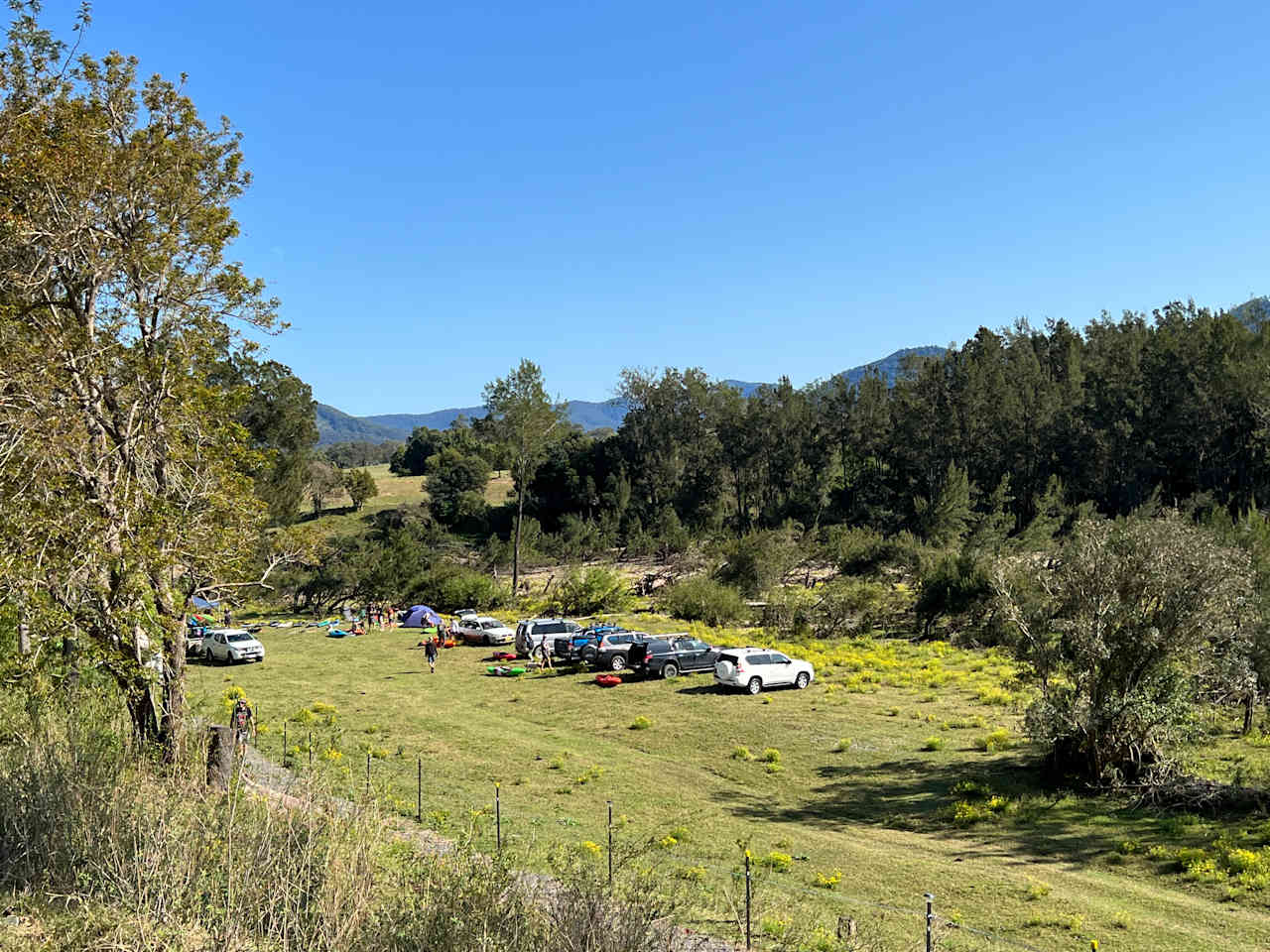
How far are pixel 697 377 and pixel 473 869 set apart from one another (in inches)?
3335

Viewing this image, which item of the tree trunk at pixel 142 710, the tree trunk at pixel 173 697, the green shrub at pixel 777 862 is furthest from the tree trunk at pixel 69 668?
the green shrub at pixel 777 862

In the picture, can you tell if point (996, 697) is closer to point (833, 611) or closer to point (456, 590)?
point (833, 611)

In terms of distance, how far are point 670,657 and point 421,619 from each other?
19596 mm

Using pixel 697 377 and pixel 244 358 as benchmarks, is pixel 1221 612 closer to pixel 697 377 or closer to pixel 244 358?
pixel 244 358

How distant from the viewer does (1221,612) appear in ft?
50.4

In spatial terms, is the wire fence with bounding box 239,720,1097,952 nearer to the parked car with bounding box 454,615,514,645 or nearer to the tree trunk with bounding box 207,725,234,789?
the tree trunk with bounding box 207,725,234,789

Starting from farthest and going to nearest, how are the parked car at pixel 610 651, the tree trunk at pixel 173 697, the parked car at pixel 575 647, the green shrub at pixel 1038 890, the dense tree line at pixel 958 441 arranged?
the dense tree line at pixel 958 441 < the parked car at pixel 575 647 < the parked car at pixel 610 651 < the tree trunk at pixel 173 697 < the green shrub at pixel 1038 890

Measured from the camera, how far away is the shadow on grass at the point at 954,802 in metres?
13.6

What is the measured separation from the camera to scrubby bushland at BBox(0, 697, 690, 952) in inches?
252

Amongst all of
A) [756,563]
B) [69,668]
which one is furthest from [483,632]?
[69,668]

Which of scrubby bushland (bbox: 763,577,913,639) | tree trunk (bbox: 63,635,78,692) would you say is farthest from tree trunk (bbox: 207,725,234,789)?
scrubby bushland (bbox: 763,577,913,639)

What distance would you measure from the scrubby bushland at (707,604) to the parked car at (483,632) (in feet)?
27.5

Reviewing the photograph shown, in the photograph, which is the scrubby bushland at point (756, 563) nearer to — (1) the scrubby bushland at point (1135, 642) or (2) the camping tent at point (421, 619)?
(2) the camping tent at point (421, 619)

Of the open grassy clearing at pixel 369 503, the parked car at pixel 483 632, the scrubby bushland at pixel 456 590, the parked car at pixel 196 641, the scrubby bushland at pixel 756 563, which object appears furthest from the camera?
the open grassy clearing at pixel 369 503
